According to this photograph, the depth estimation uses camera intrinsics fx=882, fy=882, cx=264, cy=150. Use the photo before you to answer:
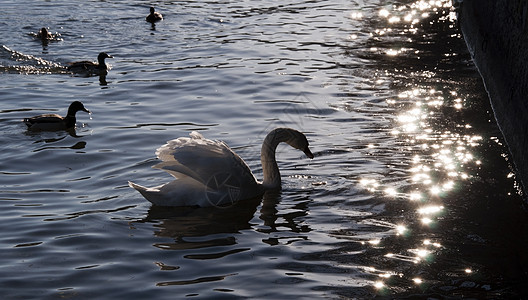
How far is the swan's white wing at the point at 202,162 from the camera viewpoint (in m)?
9.87

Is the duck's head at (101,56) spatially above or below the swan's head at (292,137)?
above

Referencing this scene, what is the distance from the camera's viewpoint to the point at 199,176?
9.94 meters

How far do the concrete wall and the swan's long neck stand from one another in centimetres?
286

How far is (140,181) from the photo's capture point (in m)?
11.0

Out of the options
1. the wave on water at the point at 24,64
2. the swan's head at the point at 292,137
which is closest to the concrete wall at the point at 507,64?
the swan's head at the point at 292,137

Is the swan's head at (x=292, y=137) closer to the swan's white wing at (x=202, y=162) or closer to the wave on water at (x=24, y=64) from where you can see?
the swan's white wing at (x=202, y=162)

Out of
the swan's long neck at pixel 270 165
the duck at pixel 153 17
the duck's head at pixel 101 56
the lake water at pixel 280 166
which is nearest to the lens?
the lake water at pixel 280 166

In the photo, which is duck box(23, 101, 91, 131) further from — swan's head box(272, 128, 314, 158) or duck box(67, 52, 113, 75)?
swan's head box(272, 128, 314, 158)

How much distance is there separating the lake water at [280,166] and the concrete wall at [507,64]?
28cm

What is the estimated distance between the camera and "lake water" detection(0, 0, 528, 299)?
7906mm

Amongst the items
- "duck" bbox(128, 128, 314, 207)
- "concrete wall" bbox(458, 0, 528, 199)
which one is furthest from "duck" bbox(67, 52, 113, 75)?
"duck" bbox(128, 128, 314, 207)

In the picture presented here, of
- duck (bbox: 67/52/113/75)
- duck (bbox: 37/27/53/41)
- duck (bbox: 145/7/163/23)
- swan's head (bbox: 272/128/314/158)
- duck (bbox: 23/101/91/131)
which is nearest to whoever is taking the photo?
swan's head (bbox: 272/128/314/158)

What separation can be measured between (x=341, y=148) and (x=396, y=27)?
9.77 meters

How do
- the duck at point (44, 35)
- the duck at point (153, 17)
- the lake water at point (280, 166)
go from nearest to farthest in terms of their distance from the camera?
1. the lake water at point (280, 166)
2. the duck at point (44, 35)
3. the duck at point (153, 17)
